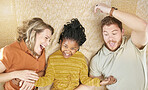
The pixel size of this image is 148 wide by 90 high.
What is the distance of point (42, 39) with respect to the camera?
3.19 ft

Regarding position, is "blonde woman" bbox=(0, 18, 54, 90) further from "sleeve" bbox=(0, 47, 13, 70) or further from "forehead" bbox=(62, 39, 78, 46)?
"forehead" bbox=(62, 39, 78, 46)

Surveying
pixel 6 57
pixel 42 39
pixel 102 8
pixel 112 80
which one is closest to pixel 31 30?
pixel 42 39

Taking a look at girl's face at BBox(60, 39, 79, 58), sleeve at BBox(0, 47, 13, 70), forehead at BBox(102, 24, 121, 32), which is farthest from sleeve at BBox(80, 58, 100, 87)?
sleeve at BBox(0, 47, 13, 70)

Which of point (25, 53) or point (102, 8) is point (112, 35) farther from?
point (25, 53)

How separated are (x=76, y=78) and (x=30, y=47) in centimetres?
34

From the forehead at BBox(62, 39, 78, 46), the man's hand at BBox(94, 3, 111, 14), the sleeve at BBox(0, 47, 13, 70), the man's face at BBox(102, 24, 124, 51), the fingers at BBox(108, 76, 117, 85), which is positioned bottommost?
the fingers at BBox(108, 76, 117, 85)

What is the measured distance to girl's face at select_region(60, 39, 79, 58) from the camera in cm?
98

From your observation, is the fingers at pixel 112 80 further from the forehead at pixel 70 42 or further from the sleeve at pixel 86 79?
the forehead at pixel 70 42

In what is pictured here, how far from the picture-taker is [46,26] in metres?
0.99

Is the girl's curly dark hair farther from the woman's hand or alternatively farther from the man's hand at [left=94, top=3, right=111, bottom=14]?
the woman's hand

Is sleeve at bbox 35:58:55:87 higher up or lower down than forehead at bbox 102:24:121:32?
lower down

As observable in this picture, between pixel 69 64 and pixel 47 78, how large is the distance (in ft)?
0.52

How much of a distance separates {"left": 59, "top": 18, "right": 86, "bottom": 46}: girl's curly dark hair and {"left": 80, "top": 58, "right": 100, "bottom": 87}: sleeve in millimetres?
152

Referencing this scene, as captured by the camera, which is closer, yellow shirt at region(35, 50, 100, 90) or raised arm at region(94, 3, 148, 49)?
raised arm at region(94, 3, 148, 49)
